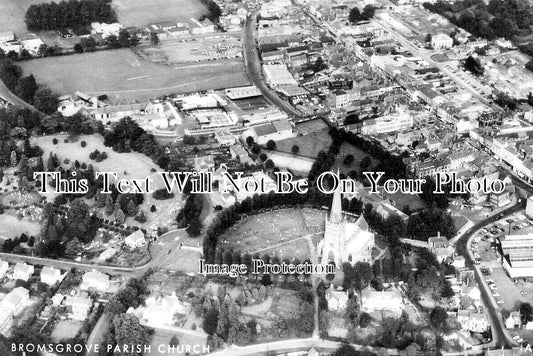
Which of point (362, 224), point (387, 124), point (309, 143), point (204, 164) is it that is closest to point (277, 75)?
point (309, 143)

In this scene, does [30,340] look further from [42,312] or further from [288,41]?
[288,41]

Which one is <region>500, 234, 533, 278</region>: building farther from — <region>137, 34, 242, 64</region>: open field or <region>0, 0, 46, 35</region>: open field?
<region>0, 0, 46, 35</region>: open field

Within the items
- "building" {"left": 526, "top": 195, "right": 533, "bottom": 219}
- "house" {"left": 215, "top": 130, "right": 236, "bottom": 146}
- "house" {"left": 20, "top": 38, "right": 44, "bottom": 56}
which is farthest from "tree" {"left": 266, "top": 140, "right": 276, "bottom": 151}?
"house" {"left": 20, "top": 38, "right": 44, "bottom": 56}

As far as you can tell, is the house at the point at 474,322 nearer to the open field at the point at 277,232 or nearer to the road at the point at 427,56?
the open field at the point at 277,232

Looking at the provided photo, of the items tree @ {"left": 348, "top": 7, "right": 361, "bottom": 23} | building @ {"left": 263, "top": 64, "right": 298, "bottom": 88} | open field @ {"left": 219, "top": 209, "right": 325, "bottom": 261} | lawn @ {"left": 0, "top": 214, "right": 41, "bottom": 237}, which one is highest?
lawn @ {"left": 0, "top": 214, "right": 41, "bottom": 237}

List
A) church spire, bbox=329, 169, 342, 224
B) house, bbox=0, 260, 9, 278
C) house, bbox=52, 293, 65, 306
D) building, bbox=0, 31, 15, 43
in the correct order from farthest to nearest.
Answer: building, bbox=0, 31, 15, 43 < house, bbox=0, 260, 9, 278 < church spire, bbox=329, 169, 342, 224 < house, bbox=52, 293, 65, 306

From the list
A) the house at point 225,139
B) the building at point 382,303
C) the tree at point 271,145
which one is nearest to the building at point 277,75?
the house at point 225,139

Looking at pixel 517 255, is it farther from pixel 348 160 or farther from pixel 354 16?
pixel 354 16
